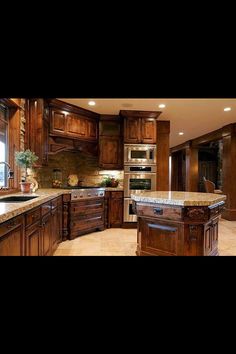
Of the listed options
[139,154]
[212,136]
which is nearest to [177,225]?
[139,154]

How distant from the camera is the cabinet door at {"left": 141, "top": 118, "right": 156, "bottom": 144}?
4703mm

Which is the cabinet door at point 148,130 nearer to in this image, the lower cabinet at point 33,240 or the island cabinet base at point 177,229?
the island cabinet base at point 177,229

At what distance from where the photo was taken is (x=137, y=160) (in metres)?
4.65

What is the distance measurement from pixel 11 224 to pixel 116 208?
3.12 meters

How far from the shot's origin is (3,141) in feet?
9.91

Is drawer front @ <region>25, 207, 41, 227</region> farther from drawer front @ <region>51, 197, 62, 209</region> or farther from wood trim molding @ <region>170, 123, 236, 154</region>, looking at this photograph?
wood trim molding @ <region>170, 123, 236, 154</region>

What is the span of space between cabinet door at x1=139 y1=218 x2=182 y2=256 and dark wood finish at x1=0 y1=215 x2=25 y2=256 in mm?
Answer: 1470

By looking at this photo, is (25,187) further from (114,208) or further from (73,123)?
(114,208)

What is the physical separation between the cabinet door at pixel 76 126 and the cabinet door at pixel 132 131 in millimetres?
864

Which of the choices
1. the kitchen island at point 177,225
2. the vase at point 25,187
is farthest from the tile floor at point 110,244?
the vase at point 25,187

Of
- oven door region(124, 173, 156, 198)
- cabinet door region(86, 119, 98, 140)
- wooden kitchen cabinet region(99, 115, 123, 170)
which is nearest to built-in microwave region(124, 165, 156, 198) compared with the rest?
oven door region(124, 173, 156, 198)
